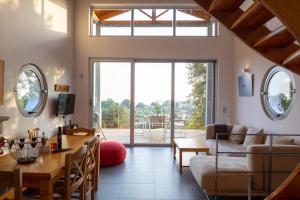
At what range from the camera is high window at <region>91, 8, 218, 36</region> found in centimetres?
739

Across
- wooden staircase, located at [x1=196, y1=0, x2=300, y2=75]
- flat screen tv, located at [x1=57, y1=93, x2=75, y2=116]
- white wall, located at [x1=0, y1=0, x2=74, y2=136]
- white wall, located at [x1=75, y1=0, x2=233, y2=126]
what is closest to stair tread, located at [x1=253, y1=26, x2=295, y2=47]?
wooden staircase, located at [x1=196, y1=0, x2=300, y2=75]

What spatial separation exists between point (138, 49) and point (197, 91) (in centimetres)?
200

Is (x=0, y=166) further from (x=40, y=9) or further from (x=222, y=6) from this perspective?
(x=40, y=9)

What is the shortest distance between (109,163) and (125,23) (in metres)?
3.97

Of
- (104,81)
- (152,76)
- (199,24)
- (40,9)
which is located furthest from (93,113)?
(199,24)

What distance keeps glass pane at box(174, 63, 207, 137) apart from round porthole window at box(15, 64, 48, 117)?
3520 mm

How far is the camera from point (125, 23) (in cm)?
745

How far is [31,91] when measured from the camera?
17.1 feet

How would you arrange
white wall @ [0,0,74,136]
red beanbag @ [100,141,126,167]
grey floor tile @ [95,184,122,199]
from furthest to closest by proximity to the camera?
1. red beanbag @ [100,141,126,167]
2. white wall @ [0,0,74,136]
3. grey floor tile @ [95,184,122,199]

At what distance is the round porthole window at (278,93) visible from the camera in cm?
475

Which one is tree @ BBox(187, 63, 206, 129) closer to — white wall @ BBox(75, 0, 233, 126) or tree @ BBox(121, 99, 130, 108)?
white wall @ BBox(75, 0, 233, 126)

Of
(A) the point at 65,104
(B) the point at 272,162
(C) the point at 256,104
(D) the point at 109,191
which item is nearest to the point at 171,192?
(D) the point at 109,191

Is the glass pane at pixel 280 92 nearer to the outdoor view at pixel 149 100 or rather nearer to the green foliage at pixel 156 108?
the outdoor view at pixel 149 100

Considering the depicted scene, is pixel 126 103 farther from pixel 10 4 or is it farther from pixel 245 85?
pixel 10 4
